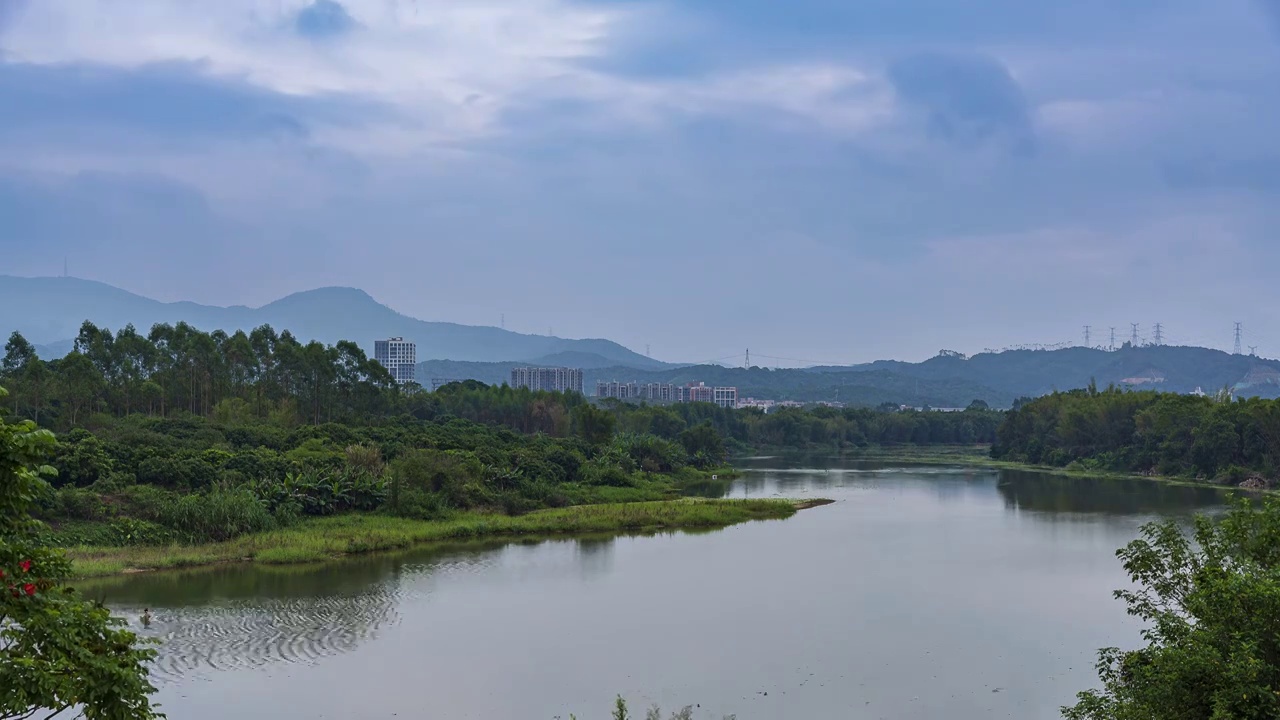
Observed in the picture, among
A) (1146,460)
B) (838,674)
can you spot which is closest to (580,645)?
(838,674)

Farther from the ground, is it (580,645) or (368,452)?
(368,452)

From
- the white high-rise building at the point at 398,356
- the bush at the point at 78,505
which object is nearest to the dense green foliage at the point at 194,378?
the bush at the point at 78,505

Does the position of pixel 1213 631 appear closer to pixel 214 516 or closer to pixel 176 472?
pixel 214 516

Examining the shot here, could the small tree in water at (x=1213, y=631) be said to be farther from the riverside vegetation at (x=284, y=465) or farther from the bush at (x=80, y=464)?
the bush at (x=80, y=464)

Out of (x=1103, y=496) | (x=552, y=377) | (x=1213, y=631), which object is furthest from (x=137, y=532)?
(x=552, y=377)

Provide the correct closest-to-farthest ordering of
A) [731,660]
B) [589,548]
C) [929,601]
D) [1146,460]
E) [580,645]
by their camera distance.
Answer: [731,660] < [580,645] < [929,601] < [589,548] < [1146,460]

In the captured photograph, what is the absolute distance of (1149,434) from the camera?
63.0 metres

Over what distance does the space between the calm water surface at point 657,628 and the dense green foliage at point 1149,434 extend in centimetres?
2681

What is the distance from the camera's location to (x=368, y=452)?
3656 cm

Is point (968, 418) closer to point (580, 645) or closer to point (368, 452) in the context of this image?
point (368, 452)

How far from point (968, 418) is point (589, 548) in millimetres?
81574

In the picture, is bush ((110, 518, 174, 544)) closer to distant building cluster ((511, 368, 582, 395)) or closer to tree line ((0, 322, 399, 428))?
tree line ((0, 322, 399, 428))

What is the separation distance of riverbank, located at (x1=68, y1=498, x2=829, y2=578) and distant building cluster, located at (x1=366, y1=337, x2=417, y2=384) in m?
137

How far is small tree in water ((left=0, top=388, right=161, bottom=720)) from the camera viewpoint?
541 cm
